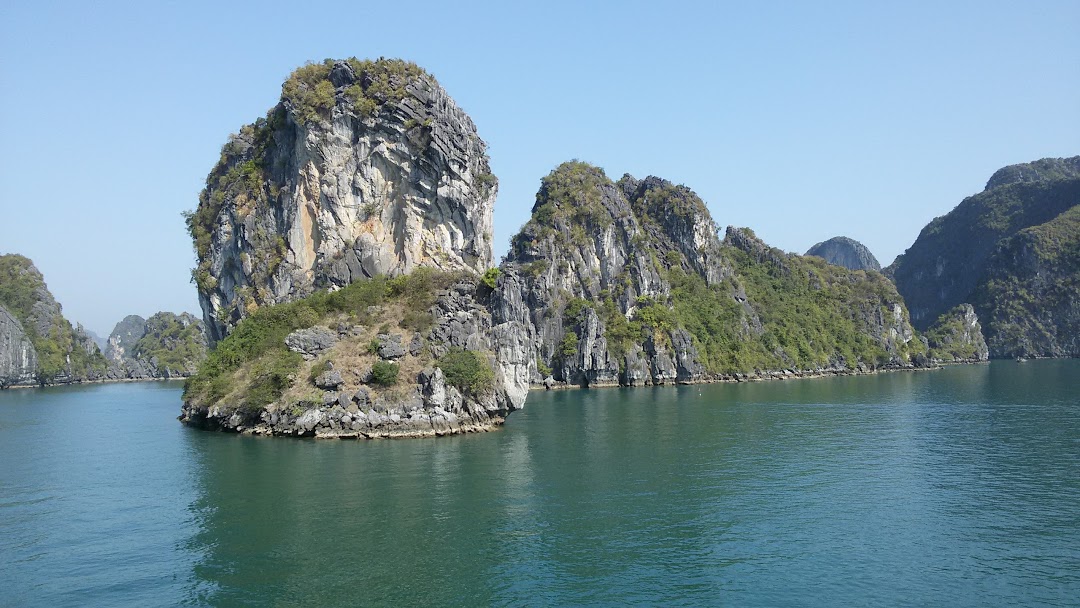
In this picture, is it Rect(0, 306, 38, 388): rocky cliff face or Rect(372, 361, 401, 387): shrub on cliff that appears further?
Rect(0, 306, 38, 388): rocky cliff face

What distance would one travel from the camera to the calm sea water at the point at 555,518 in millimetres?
26594

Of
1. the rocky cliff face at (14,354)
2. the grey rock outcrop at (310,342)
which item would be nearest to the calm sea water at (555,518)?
the grey rock outcrop at (310,342)

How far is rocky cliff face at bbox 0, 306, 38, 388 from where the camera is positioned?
141 metres

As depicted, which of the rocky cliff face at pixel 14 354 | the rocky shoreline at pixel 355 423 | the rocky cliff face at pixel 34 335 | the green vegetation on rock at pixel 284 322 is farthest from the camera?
the rocky cliff face at pixel 34 335

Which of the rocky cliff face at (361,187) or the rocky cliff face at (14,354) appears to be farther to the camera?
the rocky cliff face at (14,354)

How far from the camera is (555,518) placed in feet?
116

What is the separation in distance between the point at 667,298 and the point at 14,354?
127 metres

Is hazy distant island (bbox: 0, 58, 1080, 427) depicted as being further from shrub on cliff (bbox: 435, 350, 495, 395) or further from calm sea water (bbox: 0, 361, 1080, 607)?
calm sea water (bbox: 0, 361, 1080, 607)

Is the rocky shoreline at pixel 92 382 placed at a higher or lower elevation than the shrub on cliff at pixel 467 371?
lower

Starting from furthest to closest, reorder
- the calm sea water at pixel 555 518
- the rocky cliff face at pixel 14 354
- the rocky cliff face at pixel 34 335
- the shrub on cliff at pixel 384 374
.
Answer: the rocky cliff face at pixel 34 335
the rocky cliff face at pixel 14 354
the shrub on cliff at pixel 384 374
the calm sea water at pixel 555 518

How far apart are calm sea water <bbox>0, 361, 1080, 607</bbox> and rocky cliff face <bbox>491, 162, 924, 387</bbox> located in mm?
47079

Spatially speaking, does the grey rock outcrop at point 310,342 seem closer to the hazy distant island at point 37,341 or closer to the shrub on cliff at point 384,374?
the shrub on cliff at point 384,374

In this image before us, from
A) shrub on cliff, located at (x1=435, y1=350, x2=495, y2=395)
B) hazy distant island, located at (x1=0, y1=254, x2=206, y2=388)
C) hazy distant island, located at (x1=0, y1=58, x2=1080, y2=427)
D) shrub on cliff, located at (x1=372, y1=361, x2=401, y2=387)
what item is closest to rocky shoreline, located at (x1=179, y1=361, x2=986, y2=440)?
hazy distant island, located at (x1=0, y1=58, x2=1080, y2=427)

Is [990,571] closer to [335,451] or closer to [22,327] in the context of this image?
[335,451]
